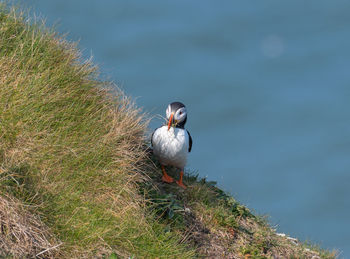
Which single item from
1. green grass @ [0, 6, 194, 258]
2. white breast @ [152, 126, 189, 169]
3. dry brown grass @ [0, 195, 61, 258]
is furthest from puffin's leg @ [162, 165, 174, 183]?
dry brown grass @ [0, 195, 61, 258]

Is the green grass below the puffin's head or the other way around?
below

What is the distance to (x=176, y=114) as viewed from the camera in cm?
883

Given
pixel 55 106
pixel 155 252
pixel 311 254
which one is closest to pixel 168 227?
pixel 155 252

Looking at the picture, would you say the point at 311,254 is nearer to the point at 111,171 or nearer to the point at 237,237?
the point at 237,237

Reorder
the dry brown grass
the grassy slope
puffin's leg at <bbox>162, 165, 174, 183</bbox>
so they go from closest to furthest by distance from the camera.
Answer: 1. the dry brown grass
2. the grassy slope
3. puffin's leg at <bbox>162, 165, 174, 183</bbox>

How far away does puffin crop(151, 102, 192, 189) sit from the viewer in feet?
28.8

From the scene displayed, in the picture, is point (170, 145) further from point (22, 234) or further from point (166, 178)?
point (22, 234)

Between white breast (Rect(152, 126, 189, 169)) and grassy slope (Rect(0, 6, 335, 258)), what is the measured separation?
8.0 inches

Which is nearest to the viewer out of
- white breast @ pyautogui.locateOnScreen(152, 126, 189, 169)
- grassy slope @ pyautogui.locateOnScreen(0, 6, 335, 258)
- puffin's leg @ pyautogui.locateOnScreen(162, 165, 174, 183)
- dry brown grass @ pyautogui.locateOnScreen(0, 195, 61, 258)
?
dry brown grass @ pyautogui.locateOnScreen(0, 195, 61, 258)

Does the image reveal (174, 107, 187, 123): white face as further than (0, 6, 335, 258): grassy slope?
Yes

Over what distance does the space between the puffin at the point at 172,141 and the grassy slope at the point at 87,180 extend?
189 millimetres

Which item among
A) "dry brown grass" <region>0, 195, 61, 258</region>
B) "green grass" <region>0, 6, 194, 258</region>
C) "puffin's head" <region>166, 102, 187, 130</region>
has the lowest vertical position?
"dry brown grass" <region>0, 195, 61, 258</region>

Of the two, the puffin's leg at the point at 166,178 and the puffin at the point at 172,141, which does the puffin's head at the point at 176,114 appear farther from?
the puffin's leg at the point at 166,178

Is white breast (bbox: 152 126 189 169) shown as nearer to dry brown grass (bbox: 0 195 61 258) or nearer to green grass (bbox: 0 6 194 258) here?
green grass (bbox: 0 6 194 258)
